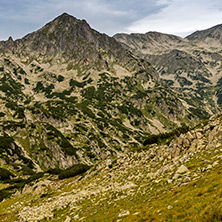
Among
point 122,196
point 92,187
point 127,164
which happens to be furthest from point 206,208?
point 127,164

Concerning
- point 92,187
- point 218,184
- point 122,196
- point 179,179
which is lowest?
point 92,187

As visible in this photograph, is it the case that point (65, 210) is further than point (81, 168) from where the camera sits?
No

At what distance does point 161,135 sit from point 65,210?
147 feet

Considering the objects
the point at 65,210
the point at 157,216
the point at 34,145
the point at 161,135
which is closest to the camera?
the point at 157,216

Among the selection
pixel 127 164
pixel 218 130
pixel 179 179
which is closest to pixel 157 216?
pixel 179 179

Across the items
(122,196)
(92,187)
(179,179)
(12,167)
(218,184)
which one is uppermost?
(218,184)

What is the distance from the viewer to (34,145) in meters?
185

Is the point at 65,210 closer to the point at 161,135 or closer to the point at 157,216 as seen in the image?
the point at 157,216

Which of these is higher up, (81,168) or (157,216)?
(157,216)

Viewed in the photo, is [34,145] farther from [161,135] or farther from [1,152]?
[161,135]

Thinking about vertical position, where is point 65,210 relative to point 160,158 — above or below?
below

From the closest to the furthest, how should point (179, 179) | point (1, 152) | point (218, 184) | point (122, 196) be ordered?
point (218, 184), point (179, 179), point (122, 196), point (1, 152)

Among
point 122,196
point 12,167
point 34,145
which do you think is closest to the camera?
point 122,196

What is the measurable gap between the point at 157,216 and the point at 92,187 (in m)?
25.6
